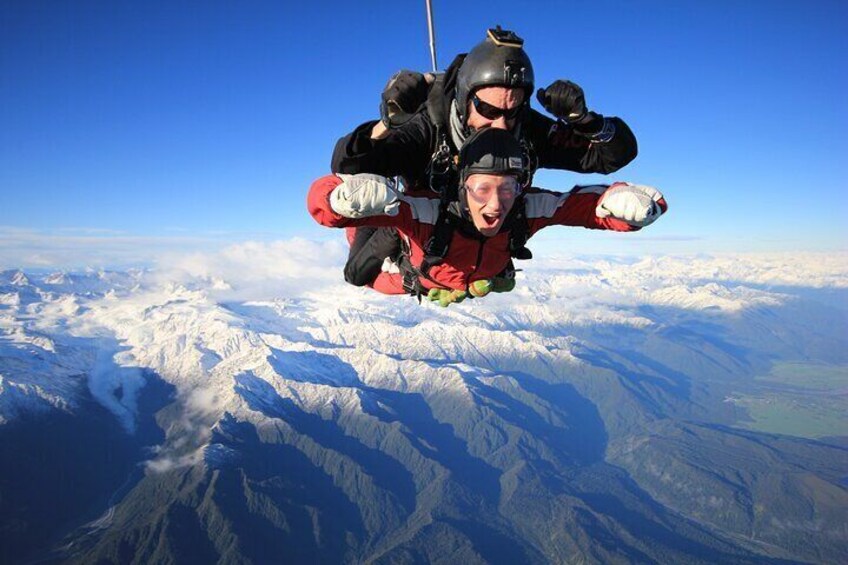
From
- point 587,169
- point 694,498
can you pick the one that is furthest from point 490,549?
point 587,169

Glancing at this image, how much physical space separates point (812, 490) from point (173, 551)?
233 m

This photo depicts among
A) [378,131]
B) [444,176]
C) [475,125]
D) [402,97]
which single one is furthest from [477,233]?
[402,97]

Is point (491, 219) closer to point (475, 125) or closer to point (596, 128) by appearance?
point (475, 125)

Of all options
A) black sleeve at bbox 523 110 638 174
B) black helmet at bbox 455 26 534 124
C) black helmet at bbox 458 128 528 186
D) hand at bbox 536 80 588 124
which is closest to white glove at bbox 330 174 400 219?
black helmet at bbox 458 128 528 186

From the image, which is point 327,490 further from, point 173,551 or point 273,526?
point 173,551

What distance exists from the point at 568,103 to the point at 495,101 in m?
0.75

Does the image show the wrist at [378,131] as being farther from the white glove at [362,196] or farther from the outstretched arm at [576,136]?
the outstretched arm at [576,136]

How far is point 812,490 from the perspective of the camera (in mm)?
181375

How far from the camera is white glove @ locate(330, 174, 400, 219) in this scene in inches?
136

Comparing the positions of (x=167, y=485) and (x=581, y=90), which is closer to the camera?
(x=581, y=90)

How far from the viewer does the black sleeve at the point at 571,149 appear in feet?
16.4

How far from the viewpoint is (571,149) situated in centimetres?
537

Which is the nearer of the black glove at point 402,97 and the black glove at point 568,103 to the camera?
the black glove at point 402,97

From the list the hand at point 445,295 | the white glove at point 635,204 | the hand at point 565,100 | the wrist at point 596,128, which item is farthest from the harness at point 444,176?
the hand at point 445,295
